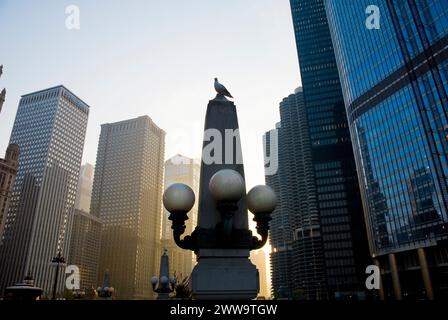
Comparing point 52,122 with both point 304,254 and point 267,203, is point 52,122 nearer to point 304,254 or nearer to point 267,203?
point 304,254

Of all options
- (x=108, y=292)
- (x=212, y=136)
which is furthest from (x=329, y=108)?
(x=212, y=136)

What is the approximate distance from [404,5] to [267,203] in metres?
79.7

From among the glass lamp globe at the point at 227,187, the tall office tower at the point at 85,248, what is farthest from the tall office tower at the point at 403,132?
the tall office tower at the point at 85,248

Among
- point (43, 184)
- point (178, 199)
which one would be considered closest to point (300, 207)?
point (43, 184)

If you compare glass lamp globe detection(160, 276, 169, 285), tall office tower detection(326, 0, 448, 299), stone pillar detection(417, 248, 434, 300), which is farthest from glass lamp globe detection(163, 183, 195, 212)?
stone pillar detection(417, 248, 434, 300)

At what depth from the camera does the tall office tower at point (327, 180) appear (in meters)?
111

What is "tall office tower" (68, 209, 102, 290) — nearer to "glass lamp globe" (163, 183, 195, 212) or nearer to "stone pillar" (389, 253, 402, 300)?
"stone pillar" (389, 253, 402, 300)

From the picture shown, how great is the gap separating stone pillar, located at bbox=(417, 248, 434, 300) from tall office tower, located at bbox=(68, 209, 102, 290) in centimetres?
15329

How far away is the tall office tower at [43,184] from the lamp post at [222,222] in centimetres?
15719

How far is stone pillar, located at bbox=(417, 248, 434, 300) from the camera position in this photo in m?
62.9

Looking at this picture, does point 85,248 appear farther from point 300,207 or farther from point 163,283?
point 163,283

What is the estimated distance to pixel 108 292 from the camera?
2072 centimetres

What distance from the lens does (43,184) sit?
157625 mm

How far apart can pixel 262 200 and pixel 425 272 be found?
72.1m
